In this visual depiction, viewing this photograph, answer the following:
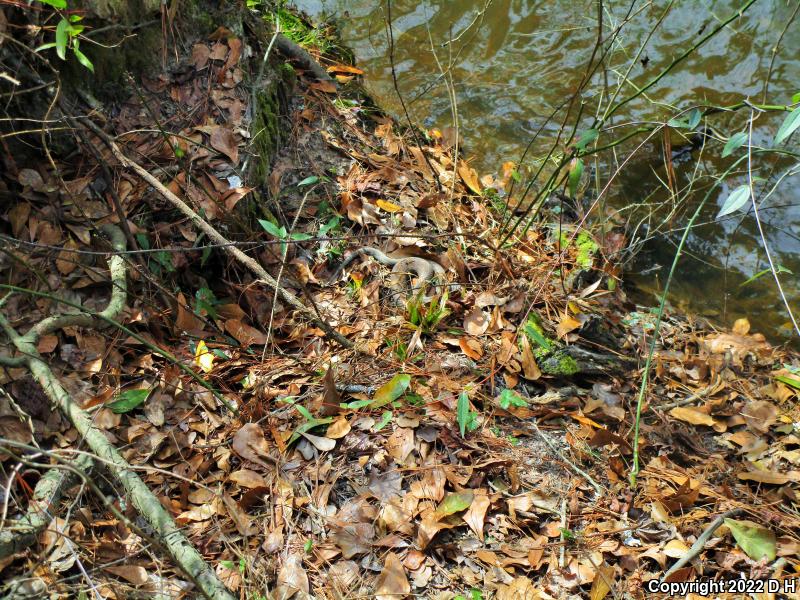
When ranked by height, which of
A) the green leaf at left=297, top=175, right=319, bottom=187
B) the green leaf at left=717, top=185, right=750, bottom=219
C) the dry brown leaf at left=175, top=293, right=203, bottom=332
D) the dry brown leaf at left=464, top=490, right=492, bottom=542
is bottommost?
the dry brown leaf at left=464, top=490, right=492, bottom=542

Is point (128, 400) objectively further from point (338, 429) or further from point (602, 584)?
point (602, 584)

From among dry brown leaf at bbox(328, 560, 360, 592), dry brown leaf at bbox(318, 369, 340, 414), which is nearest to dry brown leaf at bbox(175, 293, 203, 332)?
dry brown leaf at bbox(318, 369, 340, 414)

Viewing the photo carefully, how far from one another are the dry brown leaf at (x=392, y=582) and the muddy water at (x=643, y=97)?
2696 mm

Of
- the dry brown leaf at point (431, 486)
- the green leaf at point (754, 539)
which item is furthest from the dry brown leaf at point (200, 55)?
the green leaf at point (754, 539)

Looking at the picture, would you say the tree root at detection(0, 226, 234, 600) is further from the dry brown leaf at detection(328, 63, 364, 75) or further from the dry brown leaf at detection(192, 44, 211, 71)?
the dry brown leaf at detection(328, 63, 364, 75)

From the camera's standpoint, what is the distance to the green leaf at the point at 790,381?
3.33 m

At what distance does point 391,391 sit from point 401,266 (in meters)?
1.04

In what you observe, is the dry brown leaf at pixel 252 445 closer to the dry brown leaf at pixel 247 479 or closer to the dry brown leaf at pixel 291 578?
the dry brown leaf at pixel 247 479

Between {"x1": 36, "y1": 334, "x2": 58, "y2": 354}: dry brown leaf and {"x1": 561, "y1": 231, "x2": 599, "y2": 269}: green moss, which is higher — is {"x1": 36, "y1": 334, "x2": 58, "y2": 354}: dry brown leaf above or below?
below

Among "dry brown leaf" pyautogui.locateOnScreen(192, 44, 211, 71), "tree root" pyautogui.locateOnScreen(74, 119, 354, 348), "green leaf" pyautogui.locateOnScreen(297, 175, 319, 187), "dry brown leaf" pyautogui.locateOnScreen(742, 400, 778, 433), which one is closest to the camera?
"tree root" pyautogui.locateOnScreen(74, 119, 354, 348)

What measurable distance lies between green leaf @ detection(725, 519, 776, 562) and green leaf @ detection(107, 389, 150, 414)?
2502 mm

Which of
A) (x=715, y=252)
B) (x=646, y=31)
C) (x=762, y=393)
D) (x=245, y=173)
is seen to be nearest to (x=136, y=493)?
(x=245, y=173)

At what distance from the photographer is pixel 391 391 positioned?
2.76 m

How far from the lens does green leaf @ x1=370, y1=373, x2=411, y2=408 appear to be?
2.72 meters
